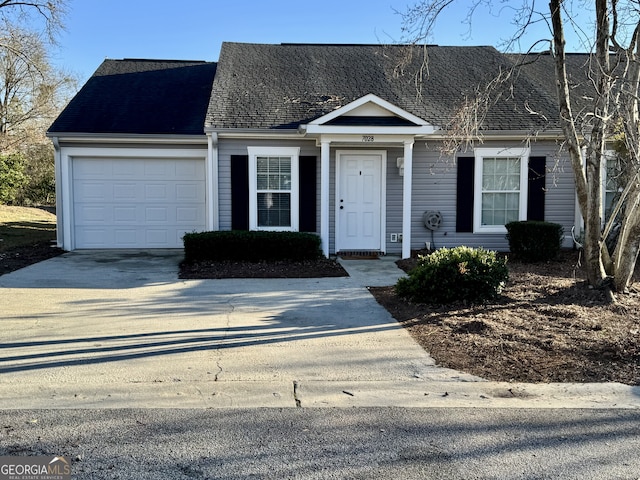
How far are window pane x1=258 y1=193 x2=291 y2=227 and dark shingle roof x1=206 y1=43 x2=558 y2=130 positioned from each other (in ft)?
5.23

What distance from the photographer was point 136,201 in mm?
13797

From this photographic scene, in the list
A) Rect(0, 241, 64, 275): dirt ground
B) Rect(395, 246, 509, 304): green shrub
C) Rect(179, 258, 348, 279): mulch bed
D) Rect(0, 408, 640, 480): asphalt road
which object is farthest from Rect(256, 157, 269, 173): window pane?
Rect(0, 408, 640, 480): asphalt road

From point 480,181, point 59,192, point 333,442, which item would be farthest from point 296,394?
point 59,192

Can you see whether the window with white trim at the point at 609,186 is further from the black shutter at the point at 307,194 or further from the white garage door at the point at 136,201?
the white garage door at the point at 136,201

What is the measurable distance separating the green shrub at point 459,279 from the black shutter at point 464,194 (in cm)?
518

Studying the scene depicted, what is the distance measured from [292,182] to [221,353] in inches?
295

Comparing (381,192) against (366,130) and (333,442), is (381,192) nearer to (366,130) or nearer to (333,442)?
(366,130)

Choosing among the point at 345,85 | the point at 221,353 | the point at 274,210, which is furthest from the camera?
the point at 345,85

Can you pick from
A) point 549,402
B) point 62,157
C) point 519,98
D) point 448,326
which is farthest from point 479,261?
point 62,157

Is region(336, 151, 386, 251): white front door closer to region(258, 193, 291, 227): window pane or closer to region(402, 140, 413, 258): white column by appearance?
region(402, 140, 413, 258): white column

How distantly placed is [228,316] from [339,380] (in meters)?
2.66

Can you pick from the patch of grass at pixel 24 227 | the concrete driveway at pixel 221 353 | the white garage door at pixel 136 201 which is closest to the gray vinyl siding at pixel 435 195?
the white garage door at pixel 136 201

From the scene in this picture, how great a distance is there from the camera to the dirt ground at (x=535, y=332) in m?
5.07

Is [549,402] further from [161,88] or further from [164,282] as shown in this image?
[161,88]
